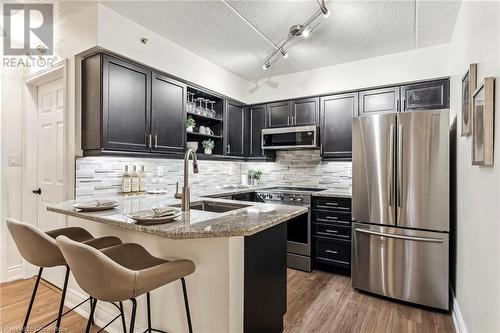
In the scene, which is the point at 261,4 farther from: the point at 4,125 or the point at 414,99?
the point at 4,125

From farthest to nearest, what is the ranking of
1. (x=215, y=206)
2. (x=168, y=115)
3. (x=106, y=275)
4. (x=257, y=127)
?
(x=257, y=127)
(x=168, y=115)
(x=215, y=206)
(x=106, y=275)

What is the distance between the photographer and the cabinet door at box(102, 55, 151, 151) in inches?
93.8

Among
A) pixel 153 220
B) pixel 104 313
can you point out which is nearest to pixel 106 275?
pixel 153 220

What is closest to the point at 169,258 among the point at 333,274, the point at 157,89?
the point at 157,89

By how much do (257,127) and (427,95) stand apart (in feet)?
7.48

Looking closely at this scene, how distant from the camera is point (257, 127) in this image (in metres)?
4.28

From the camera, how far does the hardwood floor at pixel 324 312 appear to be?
2117mm

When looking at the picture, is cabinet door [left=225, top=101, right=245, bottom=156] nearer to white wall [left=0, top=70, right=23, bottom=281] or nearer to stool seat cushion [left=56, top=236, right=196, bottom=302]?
white wall [left=0, top=70, right=23, bottom=281]

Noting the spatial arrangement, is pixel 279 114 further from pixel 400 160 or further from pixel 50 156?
pixel 50 156

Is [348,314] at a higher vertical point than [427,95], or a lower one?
lower

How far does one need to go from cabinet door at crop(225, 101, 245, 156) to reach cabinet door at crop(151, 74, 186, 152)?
0.94 m

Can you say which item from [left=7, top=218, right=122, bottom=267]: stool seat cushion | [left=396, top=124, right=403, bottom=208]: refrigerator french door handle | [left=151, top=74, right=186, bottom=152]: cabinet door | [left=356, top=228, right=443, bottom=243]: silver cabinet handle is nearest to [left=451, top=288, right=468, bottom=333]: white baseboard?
[left=356, top=228, right=443, bottom=243]: silver cabinet handle

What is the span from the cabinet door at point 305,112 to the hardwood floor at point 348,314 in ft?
7.07

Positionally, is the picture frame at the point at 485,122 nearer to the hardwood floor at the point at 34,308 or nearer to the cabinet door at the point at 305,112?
the cabinet door at the point at 305,112
